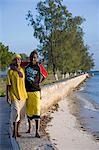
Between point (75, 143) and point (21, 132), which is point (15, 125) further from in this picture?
point (75, 143)

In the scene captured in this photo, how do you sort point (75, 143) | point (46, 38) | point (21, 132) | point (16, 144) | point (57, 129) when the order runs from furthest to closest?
point (46, 38)
point (57, 129)
point (75, 143)
point (21, 132)
point (16, 144)

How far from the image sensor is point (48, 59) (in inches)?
2060

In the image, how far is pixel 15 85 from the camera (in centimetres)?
909

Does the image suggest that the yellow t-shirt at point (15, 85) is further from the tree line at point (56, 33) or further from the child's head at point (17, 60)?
the tree line at point (56, 33)

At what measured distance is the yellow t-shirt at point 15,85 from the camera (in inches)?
357

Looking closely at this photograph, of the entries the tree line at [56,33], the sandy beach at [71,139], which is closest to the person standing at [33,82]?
the sandy beach at [71,139]

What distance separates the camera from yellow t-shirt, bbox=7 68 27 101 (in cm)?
908

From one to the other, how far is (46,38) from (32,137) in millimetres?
42175

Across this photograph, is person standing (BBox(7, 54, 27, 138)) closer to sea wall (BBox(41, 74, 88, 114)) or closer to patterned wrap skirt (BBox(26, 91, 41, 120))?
patterned wrap skirt (BBox(26, 91, 41, 120))

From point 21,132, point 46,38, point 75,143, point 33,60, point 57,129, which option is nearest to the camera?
point 33,60

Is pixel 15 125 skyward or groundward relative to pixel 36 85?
groundward

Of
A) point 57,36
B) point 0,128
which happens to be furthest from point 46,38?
point 0,128

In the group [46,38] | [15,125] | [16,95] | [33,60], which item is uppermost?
[46,38]

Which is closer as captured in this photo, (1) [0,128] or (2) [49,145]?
(2) [49,145]
